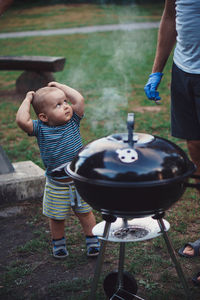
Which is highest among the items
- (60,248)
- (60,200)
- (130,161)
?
(130,161)

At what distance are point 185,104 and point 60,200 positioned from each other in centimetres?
98

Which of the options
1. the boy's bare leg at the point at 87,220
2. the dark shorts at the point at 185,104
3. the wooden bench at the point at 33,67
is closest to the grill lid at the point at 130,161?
the dark shorts at the point at 185,104

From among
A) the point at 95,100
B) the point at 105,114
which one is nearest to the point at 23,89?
the point at 95,100

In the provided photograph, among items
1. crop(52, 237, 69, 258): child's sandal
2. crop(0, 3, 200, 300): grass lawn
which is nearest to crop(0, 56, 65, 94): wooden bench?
crop(0, 3, 200, 300): grass lawn

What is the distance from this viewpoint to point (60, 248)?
2777 mm

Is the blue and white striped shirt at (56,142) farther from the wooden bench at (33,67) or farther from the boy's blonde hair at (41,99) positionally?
the wooden bench at (33,67)

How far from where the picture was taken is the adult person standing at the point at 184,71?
7.38 feet

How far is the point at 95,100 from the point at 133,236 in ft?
18.1

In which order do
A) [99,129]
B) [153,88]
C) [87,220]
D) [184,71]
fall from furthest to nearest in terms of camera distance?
[99,129] < [87,220] < [153,88] < [184,71]

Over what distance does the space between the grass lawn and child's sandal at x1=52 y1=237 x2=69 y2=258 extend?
0.21ft

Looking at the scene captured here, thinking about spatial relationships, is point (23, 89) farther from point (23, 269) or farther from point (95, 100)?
point (23, 269)

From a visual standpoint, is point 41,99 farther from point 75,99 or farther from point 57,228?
point 57,228

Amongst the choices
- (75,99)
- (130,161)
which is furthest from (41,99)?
(130,161)

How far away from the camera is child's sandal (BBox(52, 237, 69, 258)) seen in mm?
2771
